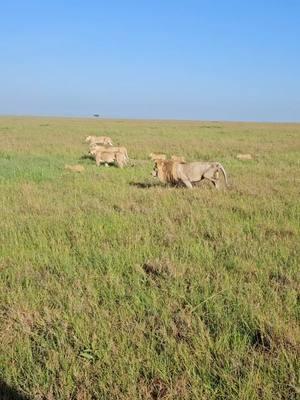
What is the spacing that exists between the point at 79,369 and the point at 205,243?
3.58 meters

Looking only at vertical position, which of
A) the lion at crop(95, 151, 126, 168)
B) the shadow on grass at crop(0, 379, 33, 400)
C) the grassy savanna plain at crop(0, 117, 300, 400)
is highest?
the lion at crop(95, 151, 126, 168)

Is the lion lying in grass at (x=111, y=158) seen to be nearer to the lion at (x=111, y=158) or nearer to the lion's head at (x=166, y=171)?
the lion at (x=111, y=158)

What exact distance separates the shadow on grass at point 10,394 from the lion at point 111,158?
14.5 metres

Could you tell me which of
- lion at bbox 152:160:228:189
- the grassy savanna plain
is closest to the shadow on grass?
the grassy savanna plain

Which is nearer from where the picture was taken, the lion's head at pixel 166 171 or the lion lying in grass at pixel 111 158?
the lion's head at pixel 166 171

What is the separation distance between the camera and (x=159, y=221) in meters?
8.50

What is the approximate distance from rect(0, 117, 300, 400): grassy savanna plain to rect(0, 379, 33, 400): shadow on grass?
14mm

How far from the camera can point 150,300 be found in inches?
189

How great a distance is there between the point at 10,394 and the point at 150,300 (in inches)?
70.3

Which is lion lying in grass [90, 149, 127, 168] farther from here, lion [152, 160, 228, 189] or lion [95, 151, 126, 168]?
lion [152, 160, 228, 189]

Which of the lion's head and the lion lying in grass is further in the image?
the lion lying in grass

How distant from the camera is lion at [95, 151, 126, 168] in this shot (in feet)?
58.7

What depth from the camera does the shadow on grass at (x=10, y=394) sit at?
10.9 ft

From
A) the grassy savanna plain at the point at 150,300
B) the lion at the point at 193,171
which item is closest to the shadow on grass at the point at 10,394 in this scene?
the grassy savanna plain at the point at 150,300
